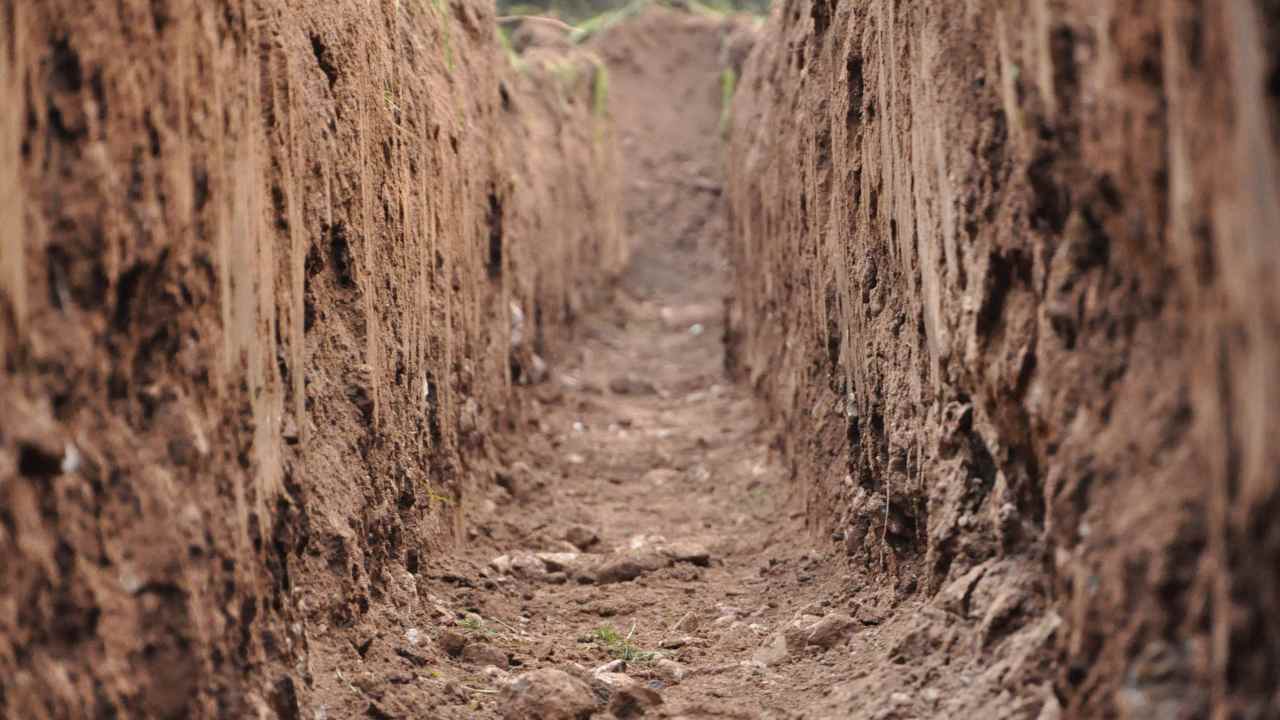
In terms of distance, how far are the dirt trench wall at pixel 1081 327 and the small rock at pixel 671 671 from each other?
0.72m

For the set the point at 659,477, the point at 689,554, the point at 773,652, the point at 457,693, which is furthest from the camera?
the point at 659,477

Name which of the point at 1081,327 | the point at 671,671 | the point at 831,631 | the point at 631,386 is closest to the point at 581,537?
the point at 671,671

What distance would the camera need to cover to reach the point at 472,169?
6465 mm

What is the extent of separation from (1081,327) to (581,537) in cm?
372

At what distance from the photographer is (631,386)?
10.7 metres

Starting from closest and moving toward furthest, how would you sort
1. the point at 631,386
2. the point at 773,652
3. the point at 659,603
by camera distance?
the point at 773,652 → the point at 659,603 → the point at 631,386

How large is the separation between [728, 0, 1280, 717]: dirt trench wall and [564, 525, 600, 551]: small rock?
1.65 m

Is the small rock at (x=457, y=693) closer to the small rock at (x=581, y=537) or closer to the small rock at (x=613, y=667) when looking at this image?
the small rock at (x=613, y=667)

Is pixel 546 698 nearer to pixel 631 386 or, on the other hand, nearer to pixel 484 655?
pixel 484 655

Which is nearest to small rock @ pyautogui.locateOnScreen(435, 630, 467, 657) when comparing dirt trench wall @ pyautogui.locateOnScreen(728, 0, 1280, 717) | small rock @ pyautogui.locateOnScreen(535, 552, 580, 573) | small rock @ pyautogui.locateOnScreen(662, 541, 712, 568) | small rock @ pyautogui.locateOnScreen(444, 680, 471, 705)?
small rock @ pyautogui.locateOnScreen(444, 680, 471, 705)

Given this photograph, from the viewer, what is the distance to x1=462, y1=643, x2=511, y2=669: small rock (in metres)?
3.95

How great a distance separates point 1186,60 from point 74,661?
203 cm

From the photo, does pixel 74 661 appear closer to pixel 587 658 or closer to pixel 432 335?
pixel 587 658

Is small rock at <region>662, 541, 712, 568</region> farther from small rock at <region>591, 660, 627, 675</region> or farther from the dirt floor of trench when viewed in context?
small rock at <region>591, 660, 627, 675</region>
